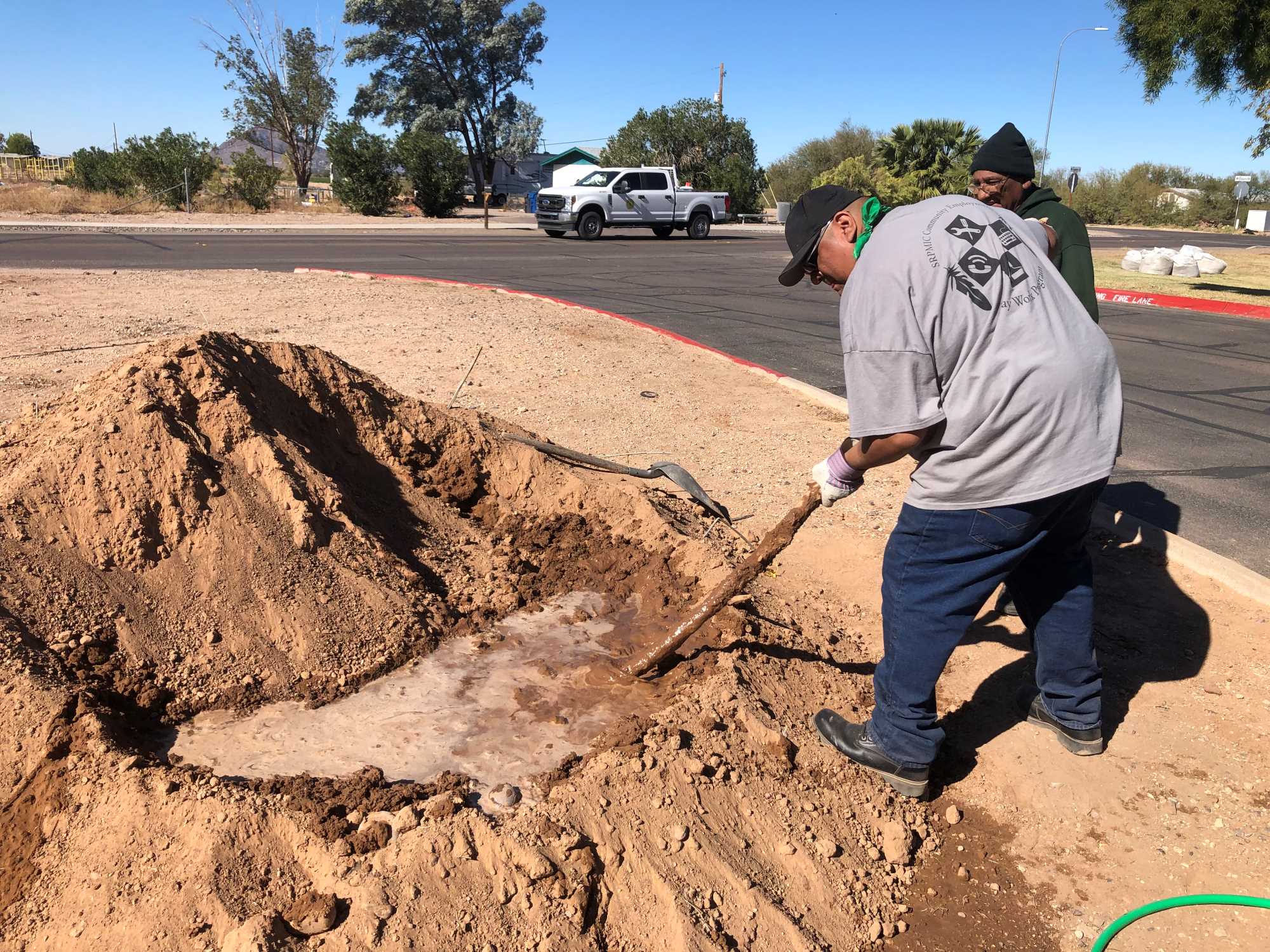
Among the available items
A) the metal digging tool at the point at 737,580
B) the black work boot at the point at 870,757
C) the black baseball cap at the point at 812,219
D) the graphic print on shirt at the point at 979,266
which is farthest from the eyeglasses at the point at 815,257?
the black work boot at the point at 870,757

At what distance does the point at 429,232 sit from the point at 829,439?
22918 millimetres

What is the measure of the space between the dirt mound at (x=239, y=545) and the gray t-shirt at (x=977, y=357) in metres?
1.95

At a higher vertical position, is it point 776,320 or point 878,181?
point 878,181

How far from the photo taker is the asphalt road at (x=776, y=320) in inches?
246

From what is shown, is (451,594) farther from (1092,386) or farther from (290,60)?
(290,60)

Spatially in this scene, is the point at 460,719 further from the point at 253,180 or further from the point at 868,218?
the point at 253,180

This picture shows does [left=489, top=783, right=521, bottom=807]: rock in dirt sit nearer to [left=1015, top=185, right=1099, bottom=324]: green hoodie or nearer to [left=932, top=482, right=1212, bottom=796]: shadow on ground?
[left=932, top=482, right=1212, bottom=796]: shadow on ground

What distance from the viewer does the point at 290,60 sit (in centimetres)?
4822

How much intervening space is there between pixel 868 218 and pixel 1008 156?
1.72 meters

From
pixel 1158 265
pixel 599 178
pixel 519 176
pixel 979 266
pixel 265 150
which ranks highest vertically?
pixel 265 150

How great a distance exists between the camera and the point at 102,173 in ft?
→ 107

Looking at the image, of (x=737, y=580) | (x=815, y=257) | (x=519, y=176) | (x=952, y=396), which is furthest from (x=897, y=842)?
(x=519, y=176)

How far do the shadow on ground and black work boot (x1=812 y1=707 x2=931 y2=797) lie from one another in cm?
22

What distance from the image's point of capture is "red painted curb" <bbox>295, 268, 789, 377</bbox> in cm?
940
